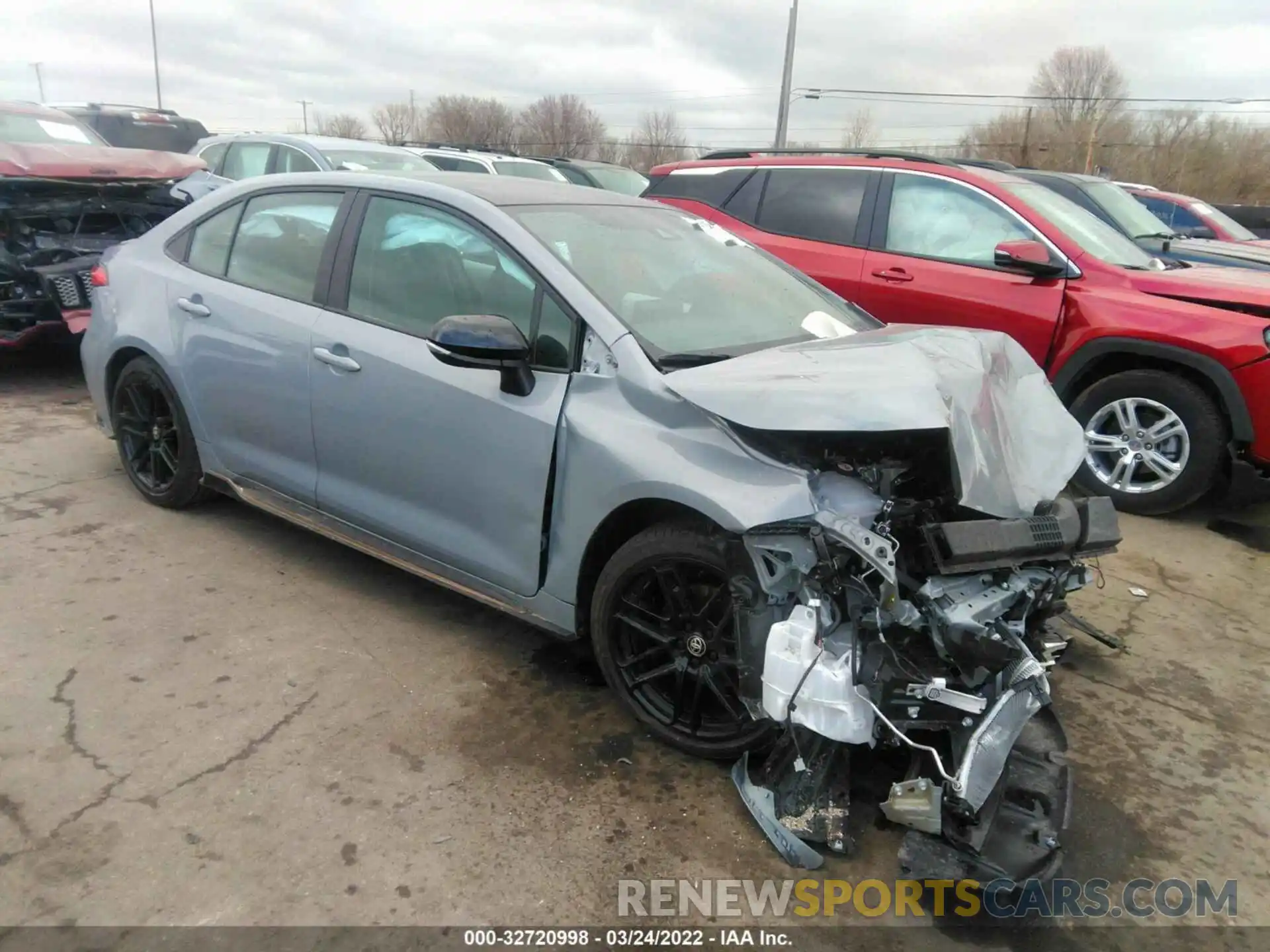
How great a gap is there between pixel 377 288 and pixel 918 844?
104 inches

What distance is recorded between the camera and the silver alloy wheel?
5.09m

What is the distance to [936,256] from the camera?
5758 mm

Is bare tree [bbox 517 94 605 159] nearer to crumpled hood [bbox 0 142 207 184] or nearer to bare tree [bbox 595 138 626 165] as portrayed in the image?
bare tree [bbox 595 138 626 165]

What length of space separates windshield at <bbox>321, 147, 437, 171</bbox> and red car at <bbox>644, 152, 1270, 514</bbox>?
4.04 metres

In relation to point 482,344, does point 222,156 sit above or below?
above

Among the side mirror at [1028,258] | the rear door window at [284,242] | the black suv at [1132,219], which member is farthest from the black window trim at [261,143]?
the black suv at [1132,219]

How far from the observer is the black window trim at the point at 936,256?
535cm

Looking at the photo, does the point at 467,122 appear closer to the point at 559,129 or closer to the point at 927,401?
Answer: the point at 559,129

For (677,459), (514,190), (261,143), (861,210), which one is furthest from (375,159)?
(677,459)

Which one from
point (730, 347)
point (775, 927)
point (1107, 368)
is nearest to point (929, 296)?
point (1107, 368)

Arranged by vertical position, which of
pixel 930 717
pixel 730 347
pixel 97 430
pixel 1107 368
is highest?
pixel 730 347

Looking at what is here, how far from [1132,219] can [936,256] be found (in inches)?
135

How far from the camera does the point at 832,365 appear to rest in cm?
267

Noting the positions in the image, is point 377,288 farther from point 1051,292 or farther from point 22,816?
point 1051,292
